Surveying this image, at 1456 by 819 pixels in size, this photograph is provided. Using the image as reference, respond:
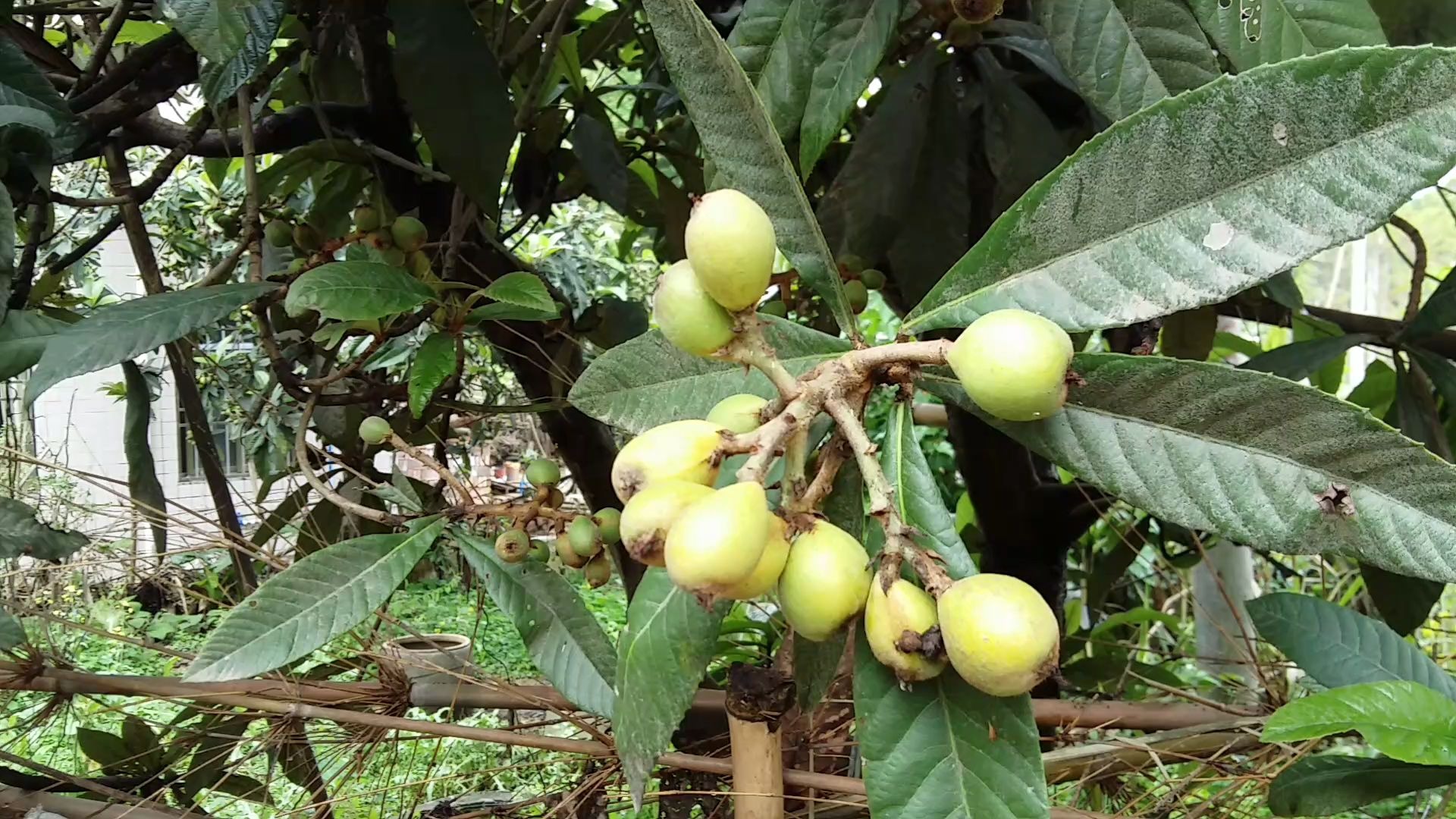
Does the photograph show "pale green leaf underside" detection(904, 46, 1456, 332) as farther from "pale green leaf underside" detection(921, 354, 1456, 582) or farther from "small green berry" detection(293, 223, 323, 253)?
"small green berry" detection(293, 223, 323, 253)

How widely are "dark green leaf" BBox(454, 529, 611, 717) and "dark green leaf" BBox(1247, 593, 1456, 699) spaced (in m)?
0.51

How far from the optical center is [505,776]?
120 centimetres

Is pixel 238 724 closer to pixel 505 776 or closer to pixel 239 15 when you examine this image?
pixel 505 776

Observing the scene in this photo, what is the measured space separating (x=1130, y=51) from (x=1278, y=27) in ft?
0.24

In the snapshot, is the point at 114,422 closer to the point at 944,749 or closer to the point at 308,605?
the point at 308,605

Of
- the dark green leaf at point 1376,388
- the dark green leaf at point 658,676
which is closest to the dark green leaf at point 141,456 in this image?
the dark green leaf at point 658,676

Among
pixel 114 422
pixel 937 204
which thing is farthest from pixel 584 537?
pixel 114 422

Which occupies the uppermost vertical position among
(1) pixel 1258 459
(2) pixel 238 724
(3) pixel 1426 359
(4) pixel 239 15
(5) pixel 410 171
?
(5) pixel 410 171

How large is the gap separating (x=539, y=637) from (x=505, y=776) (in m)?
0.59

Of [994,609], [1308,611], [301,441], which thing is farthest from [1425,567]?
[301,441]

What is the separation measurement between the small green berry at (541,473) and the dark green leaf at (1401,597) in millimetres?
664

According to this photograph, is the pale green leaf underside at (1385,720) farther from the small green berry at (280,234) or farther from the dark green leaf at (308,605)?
the small green berry at (280,234)

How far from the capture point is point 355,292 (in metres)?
0.69

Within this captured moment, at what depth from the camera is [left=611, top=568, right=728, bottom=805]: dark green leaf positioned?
43cm
